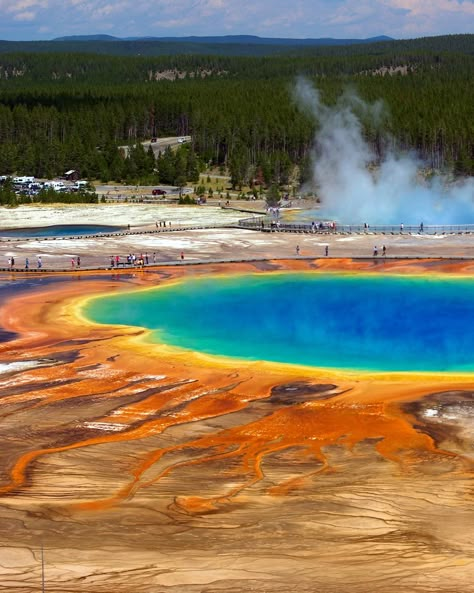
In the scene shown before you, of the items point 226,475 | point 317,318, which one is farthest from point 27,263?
point 226,475

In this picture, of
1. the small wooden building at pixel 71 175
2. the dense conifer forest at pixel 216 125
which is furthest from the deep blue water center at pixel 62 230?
the small wooden building at pixel 71 175

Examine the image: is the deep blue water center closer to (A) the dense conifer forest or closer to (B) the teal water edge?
(B) the teal water edge

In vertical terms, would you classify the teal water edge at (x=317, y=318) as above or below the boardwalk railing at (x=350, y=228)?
below

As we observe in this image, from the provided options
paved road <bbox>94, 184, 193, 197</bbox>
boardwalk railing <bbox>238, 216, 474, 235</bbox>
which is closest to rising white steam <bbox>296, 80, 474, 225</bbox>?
boardwalk railing <bbox>238, 216, 474, 235</bbox>

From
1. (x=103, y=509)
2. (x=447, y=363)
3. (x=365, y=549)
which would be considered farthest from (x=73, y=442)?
(x=447, y=363)

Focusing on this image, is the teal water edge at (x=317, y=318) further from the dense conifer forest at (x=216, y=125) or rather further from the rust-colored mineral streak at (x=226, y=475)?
the dense conifer forest at (x=216, y=125)

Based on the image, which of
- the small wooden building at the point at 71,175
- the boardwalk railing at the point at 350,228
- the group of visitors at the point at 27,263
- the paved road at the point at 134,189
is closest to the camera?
the group of visitors at the point at 27,263

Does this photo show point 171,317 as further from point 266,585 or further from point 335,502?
point 266,585
